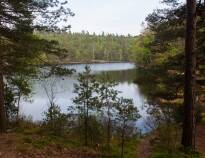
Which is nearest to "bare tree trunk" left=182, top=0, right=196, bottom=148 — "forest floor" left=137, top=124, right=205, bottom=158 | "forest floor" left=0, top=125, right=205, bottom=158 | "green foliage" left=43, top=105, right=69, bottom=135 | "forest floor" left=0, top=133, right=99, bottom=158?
"forest floor" left=137, top=124, right=205, bottom=158

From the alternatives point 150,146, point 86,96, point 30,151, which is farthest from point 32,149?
point 150,146

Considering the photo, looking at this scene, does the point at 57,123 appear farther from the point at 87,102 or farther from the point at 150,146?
the point at 150,146

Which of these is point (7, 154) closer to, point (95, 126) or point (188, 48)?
point (95, 126)

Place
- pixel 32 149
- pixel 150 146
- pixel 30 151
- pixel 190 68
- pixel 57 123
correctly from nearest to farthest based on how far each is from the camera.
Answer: pixel 30 151 → pixel 32 149 → pixel 190 68 → pixel 57 123 → pixel 150 146

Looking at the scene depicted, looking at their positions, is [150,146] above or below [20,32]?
below

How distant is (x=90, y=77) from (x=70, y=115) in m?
1.78

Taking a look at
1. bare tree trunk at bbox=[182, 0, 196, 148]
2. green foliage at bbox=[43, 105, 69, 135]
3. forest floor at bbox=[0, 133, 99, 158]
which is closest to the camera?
forest floor at bbox=[0, 133, 99, 158]

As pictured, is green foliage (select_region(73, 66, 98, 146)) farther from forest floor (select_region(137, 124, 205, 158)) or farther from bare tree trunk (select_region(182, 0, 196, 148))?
bare tree trunk (select_region(182, 0, 196, 148))

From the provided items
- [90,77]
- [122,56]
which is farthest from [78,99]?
[122,56]

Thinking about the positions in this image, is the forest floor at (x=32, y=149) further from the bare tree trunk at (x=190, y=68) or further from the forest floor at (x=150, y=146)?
the bare tree trunk at (x=190, y=68)

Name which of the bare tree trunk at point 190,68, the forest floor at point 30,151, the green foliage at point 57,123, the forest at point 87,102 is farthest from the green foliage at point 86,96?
the bare tree trunk at point 190,68

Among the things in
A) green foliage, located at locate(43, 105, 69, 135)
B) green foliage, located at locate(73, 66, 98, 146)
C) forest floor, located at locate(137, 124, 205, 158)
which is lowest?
forest floor, located at locate(137, 124, 205, 158)

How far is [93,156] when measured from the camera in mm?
10469

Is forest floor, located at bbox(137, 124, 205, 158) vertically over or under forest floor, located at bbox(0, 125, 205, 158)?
under
